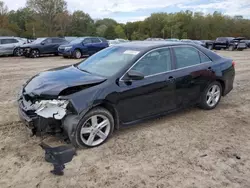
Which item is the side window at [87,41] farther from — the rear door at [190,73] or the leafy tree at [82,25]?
the leafy tree at [82,25]

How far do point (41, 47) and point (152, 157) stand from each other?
1654cm

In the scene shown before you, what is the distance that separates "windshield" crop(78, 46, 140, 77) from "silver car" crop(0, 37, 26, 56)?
15909 millimetres

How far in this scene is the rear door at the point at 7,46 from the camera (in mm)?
18891

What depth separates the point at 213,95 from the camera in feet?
18.4

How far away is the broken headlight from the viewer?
11.8 feet

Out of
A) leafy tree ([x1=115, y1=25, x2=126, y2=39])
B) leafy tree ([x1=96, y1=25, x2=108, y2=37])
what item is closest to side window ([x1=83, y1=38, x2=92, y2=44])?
leafy tree ([x1=96, y1=25, x2=108, y2=37])

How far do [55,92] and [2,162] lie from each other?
115 cm

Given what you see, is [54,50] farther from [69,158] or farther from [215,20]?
[215,20]

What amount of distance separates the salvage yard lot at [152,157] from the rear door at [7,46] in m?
15.6

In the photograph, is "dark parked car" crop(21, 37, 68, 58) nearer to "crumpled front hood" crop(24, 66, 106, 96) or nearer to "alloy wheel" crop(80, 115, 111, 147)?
"crumpled front hood" crop(24, 66, 106, 96)

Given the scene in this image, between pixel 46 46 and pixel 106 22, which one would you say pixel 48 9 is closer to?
pixel 106 22

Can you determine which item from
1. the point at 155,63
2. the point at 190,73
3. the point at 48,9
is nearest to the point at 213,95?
the point at 190,73

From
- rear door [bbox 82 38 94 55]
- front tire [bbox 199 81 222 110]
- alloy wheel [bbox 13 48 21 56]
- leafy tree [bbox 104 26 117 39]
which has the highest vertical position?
leafy tree [bbox 104 26 117 39]

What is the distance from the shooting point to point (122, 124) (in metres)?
4.20
